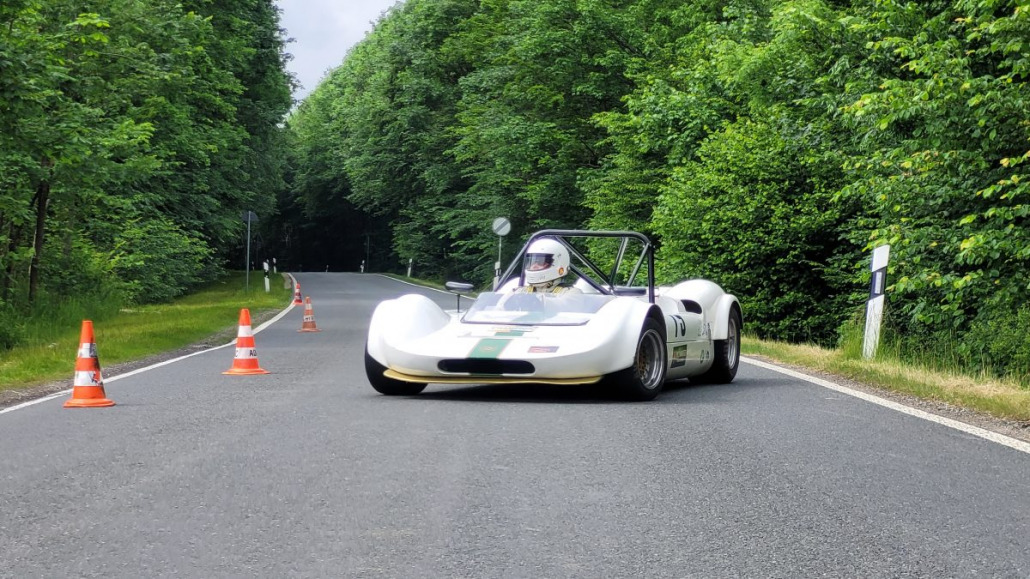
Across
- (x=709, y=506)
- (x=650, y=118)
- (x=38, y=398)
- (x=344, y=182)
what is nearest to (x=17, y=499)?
(x=709, y=506)

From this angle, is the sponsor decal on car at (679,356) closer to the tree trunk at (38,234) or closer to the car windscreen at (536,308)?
the car windscreen at (536,308)

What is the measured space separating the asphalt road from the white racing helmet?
3.92 feet

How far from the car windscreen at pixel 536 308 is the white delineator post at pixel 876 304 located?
192 inches

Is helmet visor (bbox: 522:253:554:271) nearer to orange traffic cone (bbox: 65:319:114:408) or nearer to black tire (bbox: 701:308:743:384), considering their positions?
black tire (bbox: 701:308:743:384)

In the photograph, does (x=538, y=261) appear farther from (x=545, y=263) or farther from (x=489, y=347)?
(x=489, y=347)

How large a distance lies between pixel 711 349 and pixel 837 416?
2803 millimetres

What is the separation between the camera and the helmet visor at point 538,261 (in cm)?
1048

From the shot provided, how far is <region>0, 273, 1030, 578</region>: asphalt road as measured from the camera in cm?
442

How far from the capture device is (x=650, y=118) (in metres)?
30.3

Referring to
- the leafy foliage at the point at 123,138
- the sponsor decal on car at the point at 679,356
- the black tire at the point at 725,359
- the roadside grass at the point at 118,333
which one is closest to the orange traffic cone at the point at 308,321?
the roadside grass at the point at 118,333

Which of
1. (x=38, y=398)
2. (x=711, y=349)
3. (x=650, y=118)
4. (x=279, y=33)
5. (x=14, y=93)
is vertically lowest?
(x=38, y=398)

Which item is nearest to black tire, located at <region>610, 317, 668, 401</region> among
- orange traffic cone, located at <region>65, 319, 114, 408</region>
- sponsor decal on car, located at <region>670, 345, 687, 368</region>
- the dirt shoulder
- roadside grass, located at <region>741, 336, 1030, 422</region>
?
sponsor decal on car, located at <region>670, 345, 687, 368</region>

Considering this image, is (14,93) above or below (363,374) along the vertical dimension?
above

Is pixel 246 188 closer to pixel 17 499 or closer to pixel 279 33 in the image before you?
pixel 279 33
